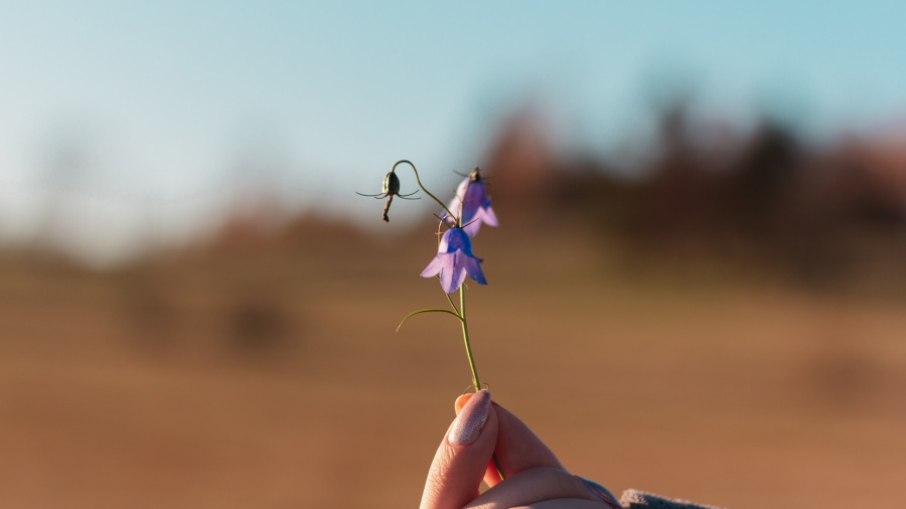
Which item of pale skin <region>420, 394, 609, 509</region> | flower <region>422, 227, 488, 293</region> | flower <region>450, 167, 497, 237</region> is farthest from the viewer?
flower <region>450, 167, 497, 237</region>

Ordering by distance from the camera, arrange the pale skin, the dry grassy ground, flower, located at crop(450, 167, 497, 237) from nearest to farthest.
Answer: the pale skin < flower, located at crop(450, 167, 497, 237) < the dry grassy ground

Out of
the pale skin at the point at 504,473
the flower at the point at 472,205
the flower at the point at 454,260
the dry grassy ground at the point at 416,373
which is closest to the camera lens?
the pale skin at the point at 504,473

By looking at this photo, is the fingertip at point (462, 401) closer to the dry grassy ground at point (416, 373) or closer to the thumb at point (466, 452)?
the thumb at point (466, 452)

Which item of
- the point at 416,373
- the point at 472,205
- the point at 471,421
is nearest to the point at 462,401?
the point at 471,421

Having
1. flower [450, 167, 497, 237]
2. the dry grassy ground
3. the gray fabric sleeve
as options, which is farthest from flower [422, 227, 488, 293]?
the dry grassy ground

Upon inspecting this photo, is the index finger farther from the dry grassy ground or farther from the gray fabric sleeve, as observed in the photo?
the dry grassy ground

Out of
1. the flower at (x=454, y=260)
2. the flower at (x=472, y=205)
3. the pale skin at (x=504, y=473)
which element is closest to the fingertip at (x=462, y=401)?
the pale skin at (x=504, y=473)
